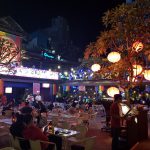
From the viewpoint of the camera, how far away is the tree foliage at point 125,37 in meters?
9.54

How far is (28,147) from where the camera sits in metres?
5.61

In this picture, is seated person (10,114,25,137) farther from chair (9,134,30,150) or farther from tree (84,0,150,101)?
tree (84,0,150,101)

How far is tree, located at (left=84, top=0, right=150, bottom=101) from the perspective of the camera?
951 centimetres

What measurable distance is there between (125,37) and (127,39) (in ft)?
0.37

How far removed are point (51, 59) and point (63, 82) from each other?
317cm

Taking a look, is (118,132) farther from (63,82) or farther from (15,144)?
(63,82)

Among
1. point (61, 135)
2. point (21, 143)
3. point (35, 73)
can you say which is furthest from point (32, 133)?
point (35, 73)

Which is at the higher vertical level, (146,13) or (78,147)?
(146,13)

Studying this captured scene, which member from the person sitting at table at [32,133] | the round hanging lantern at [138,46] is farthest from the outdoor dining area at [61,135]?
the round hanging lantern at [138,46]

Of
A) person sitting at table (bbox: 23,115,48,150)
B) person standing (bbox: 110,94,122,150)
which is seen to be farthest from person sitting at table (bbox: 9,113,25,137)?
person standing (bbox: 110,94,122,150)

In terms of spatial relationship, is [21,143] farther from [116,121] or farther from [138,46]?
[138,46]

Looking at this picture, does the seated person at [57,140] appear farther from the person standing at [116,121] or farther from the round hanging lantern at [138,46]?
the round hanging lantern at [138,46]

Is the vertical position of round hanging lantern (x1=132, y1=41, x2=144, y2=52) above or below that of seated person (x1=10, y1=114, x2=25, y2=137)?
above

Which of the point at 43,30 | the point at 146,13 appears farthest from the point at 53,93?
the point at 146,13
